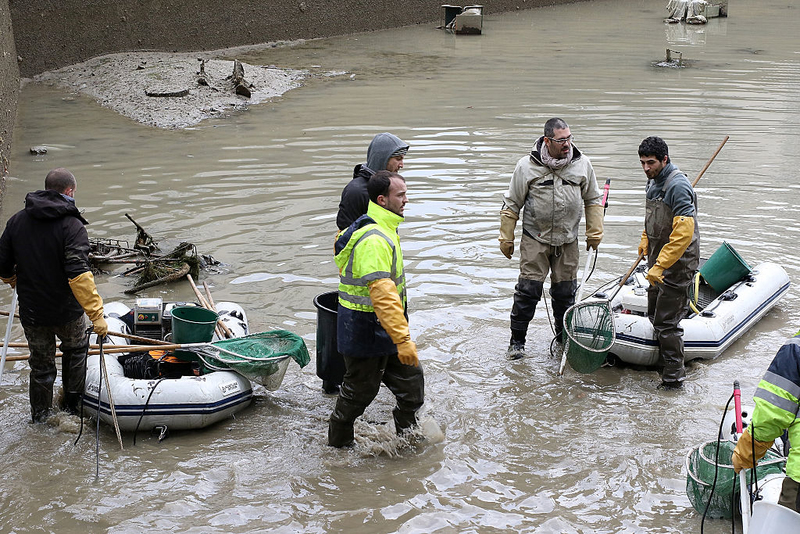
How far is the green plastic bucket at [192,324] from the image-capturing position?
6.58 m

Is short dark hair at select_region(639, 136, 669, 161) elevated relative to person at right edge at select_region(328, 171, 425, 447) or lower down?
elevated

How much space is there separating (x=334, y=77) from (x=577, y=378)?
45.4ft

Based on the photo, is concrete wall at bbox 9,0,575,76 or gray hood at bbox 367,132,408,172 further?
concrete wall at bbox 9,0,575,76

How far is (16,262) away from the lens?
5898mm

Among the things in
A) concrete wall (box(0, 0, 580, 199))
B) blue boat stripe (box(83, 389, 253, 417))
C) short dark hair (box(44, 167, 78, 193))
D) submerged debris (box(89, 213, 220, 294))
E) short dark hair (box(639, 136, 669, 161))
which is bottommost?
blue boat stripe (box(83, 389, 253, 417))

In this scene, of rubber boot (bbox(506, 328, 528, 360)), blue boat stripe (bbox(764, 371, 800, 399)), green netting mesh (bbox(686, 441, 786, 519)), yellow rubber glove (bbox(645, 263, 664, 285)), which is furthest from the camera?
rubber boot (bbox(506, 328, 528, 360))

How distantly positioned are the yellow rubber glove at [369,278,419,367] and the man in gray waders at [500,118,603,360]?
212 centimetres

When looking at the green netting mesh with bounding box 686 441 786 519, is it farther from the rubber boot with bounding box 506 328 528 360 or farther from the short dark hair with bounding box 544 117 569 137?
the short dark hair with bounding box 544 117 569 137

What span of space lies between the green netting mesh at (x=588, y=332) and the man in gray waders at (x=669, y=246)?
40 cm

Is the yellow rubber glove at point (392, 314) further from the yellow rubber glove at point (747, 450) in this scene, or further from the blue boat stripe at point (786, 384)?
the blue boat stripe at point (786, 384)

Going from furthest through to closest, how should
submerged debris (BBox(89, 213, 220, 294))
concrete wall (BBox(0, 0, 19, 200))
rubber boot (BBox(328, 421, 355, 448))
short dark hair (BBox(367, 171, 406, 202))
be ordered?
1. concrete wall (BBox(0, 0, 19, 200))
2. submerged debris (BBox(89, 213, 220, 294))
3. rubber boot (BBox(328, 421, 355, 448))
4. short dark hair (BBox(367, 171, 406, 202))

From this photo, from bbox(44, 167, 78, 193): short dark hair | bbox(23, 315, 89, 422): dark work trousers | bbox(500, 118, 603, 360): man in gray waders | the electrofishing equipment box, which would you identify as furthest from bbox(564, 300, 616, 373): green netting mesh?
bbox(44, 167, 78, 193): short dark hair

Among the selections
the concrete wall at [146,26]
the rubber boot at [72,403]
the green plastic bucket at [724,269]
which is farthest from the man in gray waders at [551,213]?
the concrete wall at [146,26]

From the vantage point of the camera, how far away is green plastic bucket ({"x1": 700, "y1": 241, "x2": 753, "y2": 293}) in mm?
8250
